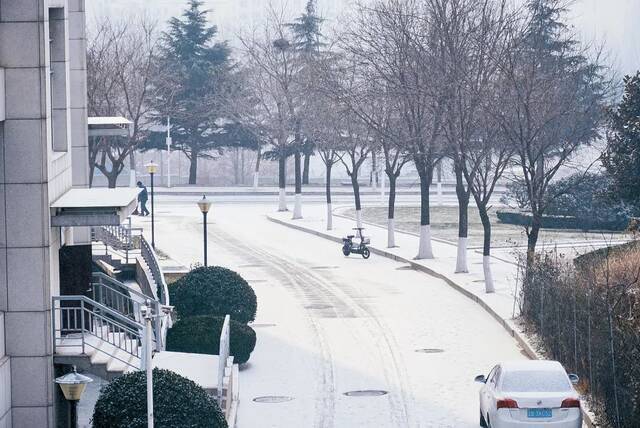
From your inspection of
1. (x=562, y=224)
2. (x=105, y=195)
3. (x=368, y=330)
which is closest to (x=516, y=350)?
(x=368, y=330)

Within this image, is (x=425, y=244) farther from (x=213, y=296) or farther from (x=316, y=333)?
(x=213, y=296)

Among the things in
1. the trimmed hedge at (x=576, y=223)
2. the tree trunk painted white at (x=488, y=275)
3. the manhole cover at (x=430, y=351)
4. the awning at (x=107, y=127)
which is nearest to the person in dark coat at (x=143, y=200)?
the trimmed hedge at (x=576, y=223)

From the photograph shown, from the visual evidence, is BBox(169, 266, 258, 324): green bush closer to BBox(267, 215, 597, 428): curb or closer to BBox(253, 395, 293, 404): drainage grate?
BBox(253, 395, 293, 404): drainage grate

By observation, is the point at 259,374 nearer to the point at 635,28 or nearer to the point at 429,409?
the point at 429,409

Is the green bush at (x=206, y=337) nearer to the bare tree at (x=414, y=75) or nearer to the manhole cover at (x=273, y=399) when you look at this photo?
the manhole cover at (x=273, y=399)

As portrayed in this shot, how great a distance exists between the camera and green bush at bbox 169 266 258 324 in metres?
29.4

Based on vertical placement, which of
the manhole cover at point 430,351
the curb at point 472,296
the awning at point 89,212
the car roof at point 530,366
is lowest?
the manhole cover at point 430,351

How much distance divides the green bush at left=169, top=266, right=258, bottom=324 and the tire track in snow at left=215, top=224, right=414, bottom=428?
201 cm

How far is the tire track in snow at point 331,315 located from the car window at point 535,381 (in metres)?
2.83

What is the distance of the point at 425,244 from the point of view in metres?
46.2

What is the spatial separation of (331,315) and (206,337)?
8449 millimetres

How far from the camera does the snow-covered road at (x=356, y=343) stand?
74.6 ft

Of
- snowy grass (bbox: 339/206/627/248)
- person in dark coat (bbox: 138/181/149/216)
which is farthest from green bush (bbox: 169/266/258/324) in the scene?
person in dark coat (bbox: 138/181/149/216)

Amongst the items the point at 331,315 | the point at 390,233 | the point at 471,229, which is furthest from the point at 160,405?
the point at 471,229
